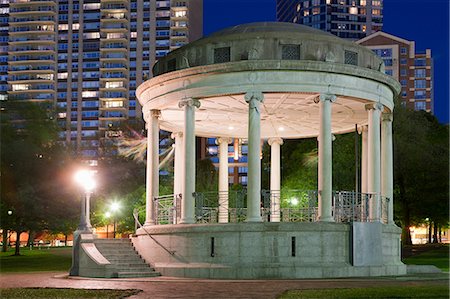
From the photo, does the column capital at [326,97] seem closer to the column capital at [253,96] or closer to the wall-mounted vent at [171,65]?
the column capital at [253,96]

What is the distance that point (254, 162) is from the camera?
35.5m

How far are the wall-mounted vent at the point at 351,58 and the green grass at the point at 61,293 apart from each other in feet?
56.5

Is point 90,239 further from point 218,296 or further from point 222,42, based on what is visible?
point 218,296

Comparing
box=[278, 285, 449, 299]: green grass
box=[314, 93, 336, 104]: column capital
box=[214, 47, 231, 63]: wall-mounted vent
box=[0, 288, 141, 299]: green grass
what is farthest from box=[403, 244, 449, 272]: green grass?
box=[0, 288, 141, 299]: green grass

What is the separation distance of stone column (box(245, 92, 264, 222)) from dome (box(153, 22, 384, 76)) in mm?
1952

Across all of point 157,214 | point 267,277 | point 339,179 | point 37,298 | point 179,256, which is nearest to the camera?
point 37,298

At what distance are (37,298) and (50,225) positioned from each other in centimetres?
4560

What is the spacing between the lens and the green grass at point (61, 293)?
947 inches

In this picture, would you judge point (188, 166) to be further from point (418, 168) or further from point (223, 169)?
point (418, 168)

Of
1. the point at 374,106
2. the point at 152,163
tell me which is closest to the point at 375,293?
the point at 374,106

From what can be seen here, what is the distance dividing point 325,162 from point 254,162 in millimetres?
3340

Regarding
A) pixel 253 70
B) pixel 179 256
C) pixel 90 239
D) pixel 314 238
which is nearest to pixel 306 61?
pixel 253 70

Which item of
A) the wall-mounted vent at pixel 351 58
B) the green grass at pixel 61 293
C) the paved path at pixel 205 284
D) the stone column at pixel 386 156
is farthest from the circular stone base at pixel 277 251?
the green grass at pixel 61 293

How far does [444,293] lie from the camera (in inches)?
955
